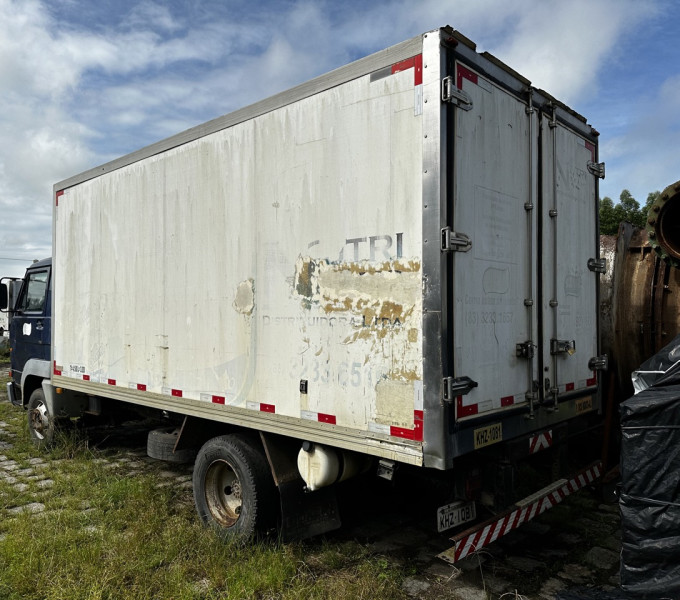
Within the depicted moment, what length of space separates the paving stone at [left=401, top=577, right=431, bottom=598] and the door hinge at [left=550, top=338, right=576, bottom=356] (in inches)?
74.8

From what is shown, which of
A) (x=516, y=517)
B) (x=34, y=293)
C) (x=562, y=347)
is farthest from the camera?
(x=34, y=293)

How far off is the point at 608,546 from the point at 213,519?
3202mm

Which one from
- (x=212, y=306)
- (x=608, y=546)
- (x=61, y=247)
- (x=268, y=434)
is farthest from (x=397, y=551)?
(x=61, y=247)

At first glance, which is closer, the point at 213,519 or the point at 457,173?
the point at 457,173

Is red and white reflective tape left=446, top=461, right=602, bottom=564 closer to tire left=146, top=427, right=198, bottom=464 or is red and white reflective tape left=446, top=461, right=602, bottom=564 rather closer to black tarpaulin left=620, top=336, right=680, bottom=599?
black tarpaulin left=620, top=336, right=680, bottom=599

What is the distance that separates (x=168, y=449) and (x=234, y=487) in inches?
42.5

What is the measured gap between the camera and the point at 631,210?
850 inches

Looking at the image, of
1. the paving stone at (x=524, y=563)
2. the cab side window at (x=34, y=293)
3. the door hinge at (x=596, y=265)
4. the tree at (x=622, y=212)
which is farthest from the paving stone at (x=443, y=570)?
the tree at (x=622, y=212)

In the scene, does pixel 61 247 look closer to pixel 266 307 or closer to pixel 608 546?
pixel 266 307

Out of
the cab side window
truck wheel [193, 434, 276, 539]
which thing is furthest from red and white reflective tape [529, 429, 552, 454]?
the cab side window

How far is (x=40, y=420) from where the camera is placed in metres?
7.77

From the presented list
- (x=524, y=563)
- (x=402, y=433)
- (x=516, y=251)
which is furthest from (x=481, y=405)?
(x=524, y=563)

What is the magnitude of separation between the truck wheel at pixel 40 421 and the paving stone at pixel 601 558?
6203 mm

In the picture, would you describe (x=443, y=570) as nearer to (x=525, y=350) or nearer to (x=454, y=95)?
(x=525, y=350)
